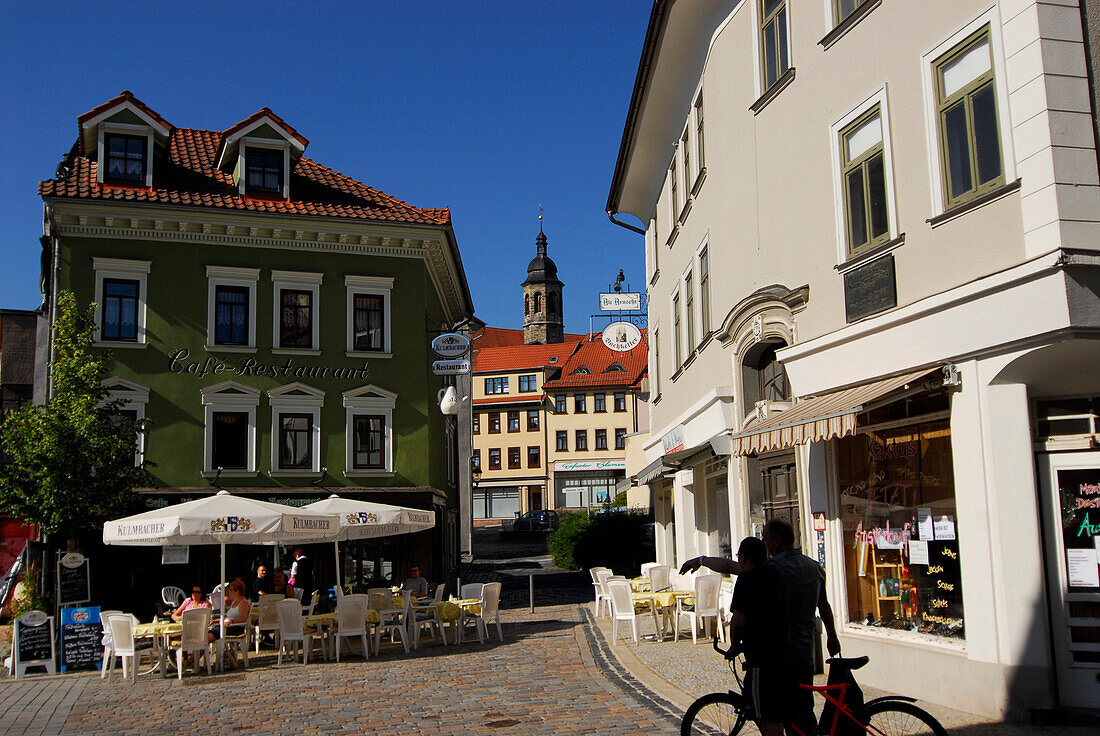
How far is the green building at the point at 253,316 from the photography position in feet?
76.4

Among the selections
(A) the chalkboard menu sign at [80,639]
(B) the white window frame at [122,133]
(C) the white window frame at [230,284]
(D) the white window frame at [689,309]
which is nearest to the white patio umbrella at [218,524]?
(A) the chalkboard menu sign at [80,639]

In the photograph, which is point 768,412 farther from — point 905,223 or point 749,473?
point 905,223

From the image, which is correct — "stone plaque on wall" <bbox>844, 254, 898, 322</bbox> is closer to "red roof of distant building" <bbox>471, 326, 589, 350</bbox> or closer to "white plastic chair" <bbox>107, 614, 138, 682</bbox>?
"white plastic chair" <bbox>107, 614, 138, 682</bbox>

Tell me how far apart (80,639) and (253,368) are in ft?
33.1

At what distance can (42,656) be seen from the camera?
1473cm

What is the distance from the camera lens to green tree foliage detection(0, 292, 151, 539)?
17.0m

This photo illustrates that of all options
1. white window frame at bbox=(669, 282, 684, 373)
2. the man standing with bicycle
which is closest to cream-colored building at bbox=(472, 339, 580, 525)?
white window frame at bbox=(669, 282, 684, 373)

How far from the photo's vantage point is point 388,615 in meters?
16.2

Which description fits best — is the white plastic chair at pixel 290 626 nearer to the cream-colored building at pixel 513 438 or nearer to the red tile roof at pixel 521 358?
the cream-colored building at pixel 513 438

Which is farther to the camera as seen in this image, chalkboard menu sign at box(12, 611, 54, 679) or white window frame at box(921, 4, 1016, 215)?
chalkboard menu sign at box(12, 611, 54, 679)

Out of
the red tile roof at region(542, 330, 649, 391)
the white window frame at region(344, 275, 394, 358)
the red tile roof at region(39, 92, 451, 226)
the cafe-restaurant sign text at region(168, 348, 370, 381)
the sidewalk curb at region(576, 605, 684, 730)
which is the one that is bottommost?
the sidewalk curb at region(576, 605, 684, 730)

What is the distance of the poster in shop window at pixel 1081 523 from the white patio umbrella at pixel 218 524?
10.6m

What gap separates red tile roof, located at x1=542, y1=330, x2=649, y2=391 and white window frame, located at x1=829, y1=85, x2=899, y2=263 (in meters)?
64.6

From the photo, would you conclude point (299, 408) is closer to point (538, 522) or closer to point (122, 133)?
point (122, 133)
